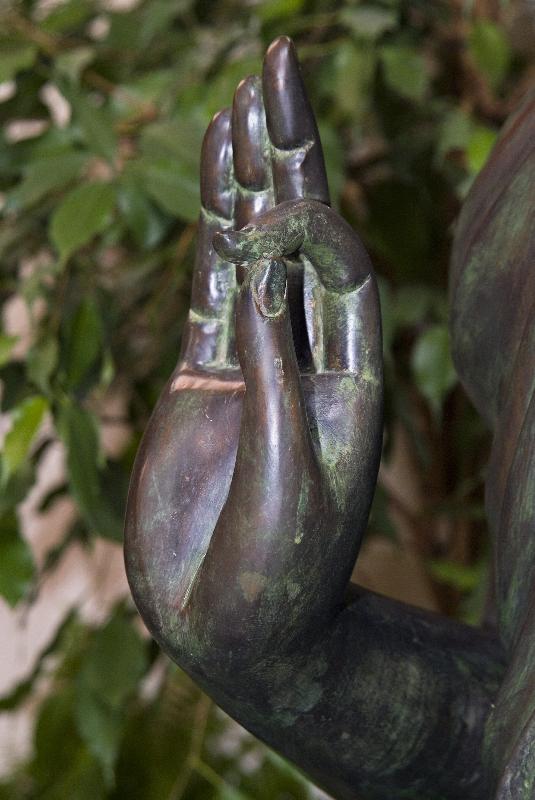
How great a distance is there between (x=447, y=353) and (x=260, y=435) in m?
0.50

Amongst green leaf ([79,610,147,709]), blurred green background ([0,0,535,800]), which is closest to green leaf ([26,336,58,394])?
blurred green background ([0,0,535,800])

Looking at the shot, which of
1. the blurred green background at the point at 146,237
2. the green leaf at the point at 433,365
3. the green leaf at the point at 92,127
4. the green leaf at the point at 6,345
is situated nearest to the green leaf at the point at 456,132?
the blurred green background at the point at 146,237

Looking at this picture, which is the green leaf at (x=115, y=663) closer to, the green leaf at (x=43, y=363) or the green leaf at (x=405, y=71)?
the green leaf at (x=43, y=363)

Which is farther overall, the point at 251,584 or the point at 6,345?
the point at 6,345

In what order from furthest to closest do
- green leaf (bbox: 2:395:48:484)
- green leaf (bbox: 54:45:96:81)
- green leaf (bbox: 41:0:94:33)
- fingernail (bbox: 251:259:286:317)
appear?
green leaf (bbox: 41:0:94:33), green leaf (bbox: 54:45:96:81), green leaf (bbox: 2:395:48:484), fingernail (bbox: 251:259:286:317)

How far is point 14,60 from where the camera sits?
803 mm

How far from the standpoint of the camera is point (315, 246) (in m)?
0.42

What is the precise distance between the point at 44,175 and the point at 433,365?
0.31 m

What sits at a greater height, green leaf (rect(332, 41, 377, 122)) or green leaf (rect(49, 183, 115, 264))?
green leaf (rect(332, 41, 377, 122))

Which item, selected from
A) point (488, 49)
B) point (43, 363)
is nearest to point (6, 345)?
point (43, 363)

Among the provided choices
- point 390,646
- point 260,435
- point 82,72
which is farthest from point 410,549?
point 260,435

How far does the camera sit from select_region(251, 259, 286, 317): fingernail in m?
0.40

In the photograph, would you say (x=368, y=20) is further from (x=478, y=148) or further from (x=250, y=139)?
(x=250, y=139)

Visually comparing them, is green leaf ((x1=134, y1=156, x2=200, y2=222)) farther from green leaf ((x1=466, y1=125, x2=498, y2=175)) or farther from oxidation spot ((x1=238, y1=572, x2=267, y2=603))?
oxidation spot ((x1=238, y1=572, x2=267, y2=603))
